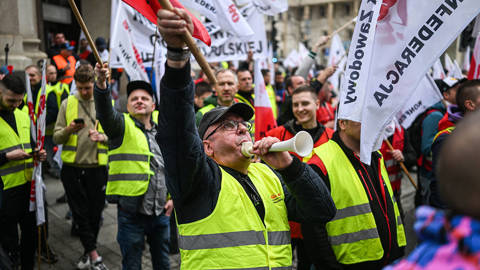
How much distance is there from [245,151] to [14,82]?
9.24ft

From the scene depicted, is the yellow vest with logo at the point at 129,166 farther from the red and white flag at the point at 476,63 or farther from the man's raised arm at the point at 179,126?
the red and white flag at the point at 476,63

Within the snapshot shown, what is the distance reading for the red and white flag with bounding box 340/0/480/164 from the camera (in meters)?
2.27

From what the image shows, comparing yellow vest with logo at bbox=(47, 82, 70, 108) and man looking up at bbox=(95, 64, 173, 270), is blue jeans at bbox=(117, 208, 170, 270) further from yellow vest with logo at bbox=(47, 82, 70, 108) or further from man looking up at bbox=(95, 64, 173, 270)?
yellow vest with logo at bbox=(47, 82, 70, 108)

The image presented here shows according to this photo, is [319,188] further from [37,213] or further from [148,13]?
[37,213]

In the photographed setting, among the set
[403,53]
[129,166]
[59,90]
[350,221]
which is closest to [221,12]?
[129,166]

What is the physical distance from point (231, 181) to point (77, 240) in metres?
3.83

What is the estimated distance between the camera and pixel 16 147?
3881 mm

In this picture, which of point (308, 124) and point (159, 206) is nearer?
point (159, 206)

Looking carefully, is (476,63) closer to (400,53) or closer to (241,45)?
(400,53)

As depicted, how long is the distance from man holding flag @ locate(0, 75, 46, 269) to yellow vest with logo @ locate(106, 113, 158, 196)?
0.85m

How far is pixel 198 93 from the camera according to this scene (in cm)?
580

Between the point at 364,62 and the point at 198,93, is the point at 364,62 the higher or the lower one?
the higher one

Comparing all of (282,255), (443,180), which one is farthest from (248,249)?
(443,180)

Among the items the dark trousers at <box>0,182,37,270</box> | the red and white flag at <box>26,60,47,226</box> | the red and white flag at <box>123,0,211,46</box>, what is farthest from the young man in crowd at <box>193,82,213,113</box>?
the red and white flag at <box>123,0,211,46</box>
